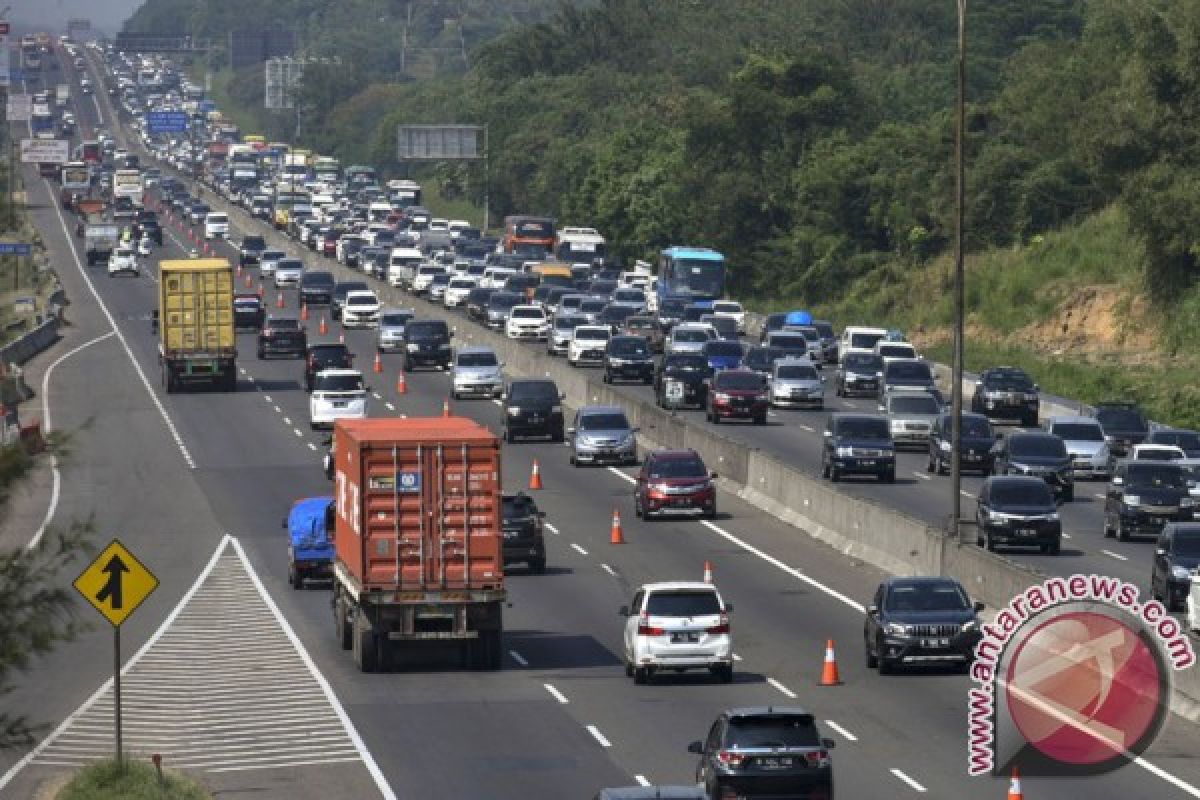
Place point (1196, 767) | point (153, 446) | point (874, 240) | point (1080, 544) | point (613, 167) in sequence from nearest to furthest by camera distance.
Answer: point (1196, 767) → point (1080, 544) → point (153, 446) → point (874, 240) → point (613, 167)

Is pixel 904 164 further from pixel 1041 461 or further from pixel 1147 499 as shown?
pixel 1147 499

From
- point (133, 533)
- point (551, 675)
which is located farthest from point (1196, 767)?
point (133, 533)

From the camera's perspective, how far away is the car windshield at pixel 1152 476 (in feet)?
188

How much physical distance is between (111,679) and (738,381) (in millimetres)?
38720

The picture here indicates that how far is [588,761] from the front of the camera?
116ft

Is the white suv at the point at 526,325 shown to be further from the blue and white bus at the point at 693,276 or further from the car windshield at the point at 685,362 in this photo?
the car windshield at the point at 685,362

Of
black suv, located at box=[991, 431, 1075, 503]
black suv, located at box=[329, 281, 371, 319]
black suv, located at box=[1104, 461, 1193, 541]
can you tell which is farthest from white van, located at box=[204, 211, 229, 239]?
black suv, located at box=[1104, 461, 1193, 541]

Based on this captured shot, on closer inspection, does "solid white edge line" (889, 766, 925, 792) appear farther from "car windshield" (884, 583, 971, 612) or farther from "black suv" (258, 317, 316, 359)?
"black suv" (258, 317, 316, 359)

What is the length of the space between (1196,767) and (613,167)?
13319cm

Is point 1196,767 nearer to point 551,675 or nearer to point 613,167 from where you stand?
point 551,675

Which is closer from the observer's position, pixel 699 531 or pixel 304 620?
pixel 304 620

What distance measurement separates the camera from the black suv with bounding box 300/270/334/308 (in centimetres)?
12556

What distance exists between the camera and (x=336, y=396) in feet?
268

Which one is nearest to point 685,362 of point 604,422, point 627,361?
point 627,361
